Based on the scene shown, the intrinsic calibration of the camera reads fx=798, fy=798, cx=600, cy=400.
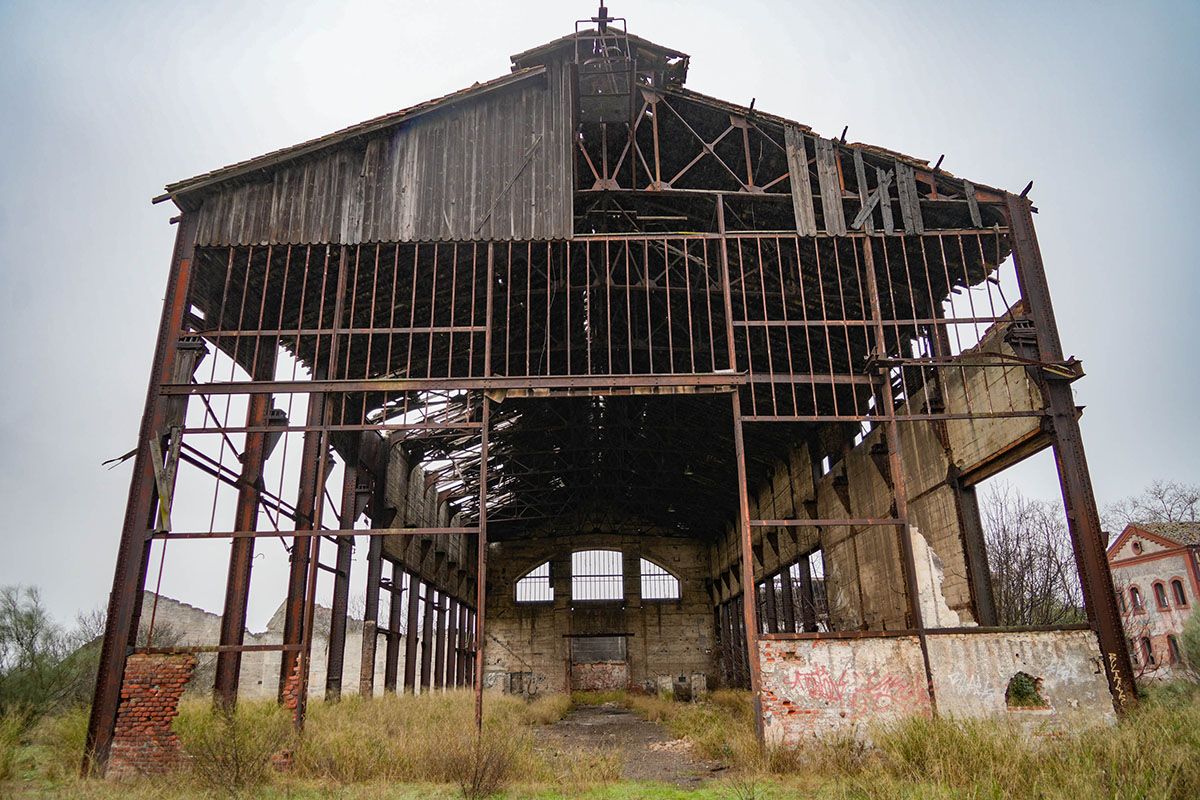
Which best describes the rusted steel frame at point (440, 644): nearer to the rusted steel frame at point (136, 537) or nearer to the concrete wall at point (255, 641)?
the concrete wall at point (255, 641)

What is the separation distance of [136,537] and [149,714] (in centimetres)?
269

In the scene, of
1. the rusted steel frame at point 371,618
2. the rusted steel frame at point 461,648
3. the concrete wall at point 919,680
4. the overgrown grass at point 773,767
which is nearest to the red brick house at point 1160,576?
the rusted steel frame at point 461,648

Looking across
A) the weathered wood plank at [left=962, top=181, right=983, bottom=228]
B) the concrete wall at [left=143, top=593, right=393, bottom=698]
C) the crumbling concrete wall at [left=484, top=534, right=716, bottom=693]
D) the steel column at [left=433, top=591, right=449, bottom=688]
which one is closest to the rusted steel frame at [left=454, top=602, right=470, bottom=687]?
the crumbling concrete wall at [left=484, top=534, right=716, bottom=693]

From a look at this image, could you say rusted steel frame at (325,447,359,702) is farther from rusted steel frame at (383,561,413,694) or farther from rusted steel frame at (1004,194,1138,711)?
rusted steel frame at (1004,194,1138,711)

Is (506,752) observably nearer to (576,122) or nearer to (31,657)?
(576,122)

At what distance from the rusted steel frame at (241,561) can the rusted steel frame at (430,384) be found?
1.38 meters

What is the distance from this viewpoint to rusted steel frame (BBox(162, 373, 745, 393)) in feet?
43.6

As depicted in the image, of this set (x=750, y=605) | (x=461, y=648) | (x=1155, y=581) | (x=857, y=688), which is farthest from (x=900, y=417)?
(x=1155, y=581)

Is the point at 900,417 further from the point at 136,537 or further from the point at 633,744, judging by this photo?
the point at 136,537

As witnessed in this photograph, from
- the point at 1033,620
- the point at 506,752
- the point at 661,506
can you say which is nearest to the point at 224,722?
the point at 506,752

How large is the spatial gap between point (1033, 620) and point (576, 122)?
1707cm

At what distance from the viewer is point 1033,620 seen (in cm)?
2081

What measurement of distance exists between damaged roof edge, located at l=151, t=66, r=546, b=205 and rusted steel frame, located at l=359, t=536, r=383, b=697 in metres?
10.6

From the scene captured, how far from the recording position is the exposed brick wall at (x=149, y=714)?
449 inches
